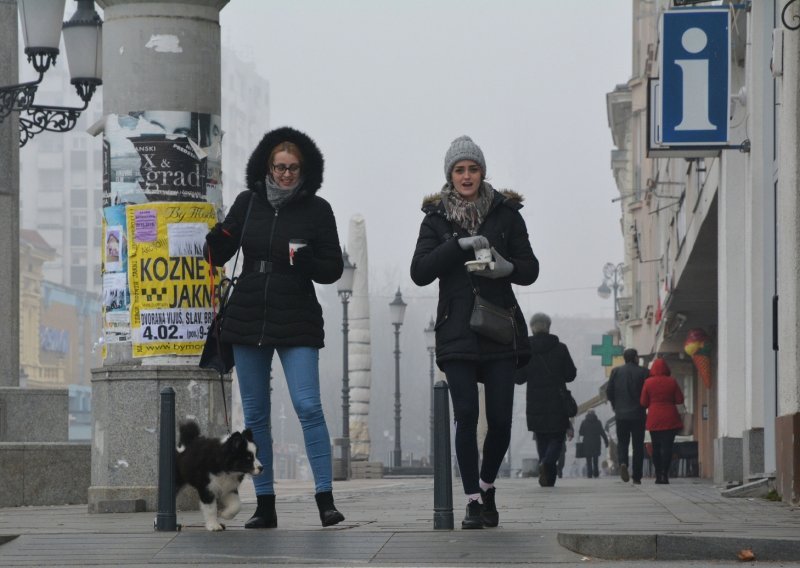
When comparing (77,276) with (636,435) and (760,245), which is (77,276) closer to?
(636,435)

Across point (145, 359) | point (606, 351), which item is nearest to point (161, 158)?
point (145, 359)

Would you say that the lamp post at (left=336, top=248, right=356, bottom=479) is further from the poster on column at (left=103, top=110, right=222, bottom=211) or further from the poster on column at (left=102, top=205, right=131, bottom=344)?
the poster on column at (left=102, top=205, right=131, bottom=344)

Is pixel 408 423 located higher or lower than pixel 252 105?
lower

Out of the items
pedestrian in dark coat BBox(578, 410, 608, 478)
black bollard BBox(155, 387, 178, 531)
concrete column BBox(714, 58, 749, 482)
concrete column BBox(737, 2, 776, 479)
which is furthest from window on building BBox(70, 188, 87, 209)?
black bollard BBox(155, 387, 178, 531)

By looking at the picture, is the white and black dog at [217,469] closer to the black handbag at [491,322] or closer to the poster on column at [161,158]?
the black handbag at [491,322]

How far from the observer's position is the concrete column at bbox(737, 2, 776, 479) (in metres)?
16.0

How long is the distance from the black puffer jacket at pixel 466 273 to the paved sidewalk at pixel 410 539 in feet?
3.14

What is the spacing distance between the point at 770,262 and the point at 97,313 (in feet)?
358

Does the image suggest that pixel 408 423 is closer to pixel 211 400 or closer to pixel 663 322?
pixel 663 322

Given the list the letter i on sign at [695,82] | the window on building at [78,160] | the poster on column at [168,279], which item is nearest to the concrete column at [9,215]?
the letter i on sign at [695,82]

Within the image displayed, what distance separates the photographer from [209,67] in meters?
12.3

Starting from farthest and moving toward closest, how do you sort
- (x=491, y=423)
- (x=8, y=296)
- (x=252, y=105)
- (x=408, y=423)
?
(x=252, y=105) → (x=408, y=423) → (x=8, y=296) → (x=491, y=423)

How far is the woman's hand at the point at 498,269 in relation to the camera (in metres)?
9.48

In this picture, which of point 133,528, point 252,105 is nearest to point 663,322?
point 133,528
